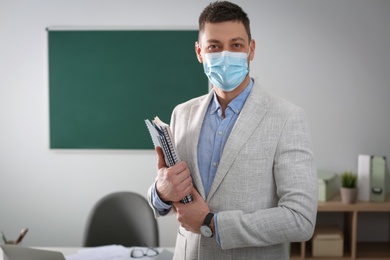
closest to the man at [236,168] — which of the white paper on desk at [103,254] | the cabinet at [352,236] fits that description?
the white paper on desk at [103,254]

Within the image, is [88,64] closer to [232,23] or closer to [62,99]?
[62,99]

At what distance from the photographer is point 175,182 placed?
4.20 feet

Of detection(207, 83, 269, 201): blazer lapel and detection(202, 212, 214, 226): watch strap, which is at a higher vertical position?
detection(207, 83, 269, 201): blazer lapel

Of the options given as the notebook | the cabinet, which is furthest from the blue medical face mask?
the cabinet

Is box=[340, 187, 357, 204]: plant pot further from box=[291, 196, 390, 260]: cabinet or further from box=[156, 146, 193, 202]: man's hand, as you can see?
box=[156, 146, 193, 202]: man's hand

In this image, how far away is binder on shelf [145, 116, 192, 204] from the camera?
1.28 meters

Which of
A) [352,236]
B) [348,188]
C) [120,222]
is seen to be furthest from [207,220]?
[352,236]

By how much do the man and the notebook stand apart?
0.43 meters

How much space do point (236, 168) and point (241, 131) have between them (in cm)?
11

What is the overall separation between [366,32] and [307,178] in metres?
2.54

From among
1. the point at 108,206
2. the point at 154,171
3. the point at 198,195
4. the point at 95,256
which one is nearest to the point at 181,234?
the point at 198,195

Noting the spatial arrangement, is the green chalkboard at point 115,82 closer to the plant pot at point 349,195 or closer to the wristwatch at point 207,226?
the plant pot at point 349,195

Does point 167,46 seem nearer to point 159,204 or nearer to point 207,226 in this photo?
point 159,204

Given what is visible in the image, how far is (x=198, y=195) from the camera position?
1.30 m
